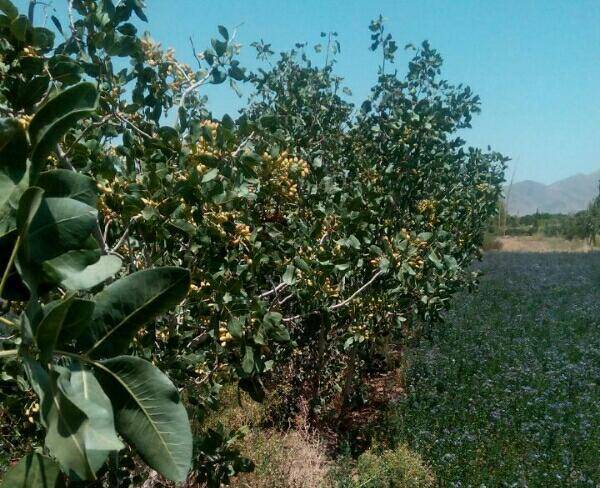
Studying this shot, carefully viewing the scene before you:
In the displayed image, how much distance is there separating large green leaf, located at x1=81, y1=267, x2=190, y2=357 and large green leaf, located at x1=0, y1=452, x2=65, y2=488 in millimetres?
121

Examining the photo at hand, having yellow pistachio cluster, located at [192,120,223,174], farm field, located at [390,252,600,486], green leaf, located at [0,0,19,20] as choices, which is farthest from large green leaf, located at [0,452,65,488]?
farm field, located at [390,252,600,486]

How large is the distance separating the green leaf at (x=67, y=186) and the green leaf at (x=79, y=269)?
61 mm

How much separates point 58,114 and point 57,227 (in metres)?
0.12

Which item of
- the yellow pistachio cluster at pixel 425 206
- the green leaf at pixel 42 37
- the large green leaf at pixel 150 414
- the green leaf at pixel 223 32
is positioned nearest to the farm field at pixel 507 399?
the yellow pistachio cluster at pixel 425 206

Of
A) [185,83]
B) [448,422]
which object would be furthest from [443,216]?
[185,83]

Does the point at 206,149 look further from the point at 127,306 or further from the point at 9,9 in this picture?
the point at 127,306

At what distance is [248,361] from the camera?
1995 millimetres

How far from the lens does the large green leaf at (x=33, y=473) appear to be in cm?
64

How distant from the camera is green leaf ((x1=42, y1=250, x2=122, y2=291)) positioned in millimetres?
694

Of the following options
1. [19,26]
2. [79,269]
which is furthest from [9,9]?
[79,269]

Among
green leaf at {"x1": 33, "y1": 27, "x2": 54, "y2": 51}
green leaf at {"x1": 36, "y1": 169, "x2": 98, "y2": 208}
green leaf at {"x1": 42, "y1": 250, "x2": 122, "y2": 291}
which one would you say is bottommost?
green leaf at {"x1": 42, "y1": 250, "x2": 122, "y2": 291}

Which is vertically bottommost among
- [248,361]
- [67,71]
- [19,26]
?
[248,361]

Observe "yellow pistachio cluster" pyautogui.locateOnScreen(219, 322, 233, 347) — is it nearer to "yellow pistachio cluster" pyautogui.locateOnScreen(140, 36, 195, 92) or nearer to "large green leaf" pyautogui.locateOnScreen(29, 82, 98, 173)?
"yellow pistachio cluster" pyautogui.locateOnScreen(140, 36, 195, 92)

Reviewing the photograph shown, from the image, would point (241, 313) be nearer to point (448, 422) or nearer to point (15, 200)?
point (15, 200)
